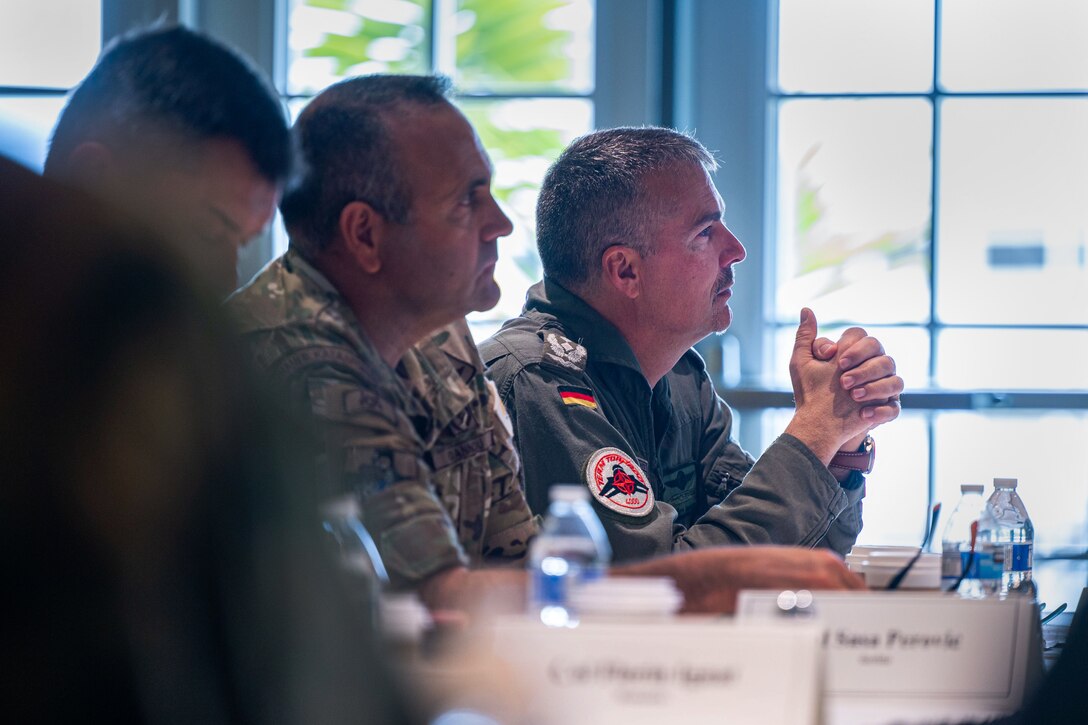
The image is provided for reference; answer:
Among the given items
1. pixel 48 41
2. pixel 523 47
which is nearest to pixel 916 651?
pixel 523 47

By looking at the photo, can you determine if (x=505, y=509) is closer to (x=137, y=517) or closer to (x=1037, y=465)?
(x=137, y=517)

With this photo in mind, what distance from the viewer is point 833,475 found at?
2131 millimetres

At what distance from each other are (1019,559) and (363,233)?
1.13m

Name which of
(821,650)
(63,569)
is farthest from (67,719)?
(821,650)

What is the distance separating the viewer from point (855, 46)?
2.87 m

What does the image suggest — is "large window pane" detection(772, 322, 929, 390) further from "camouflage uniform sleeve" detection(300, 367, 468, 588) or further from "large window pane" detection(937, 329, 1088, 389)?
"camouflage uniform sleeve" detection(300, 367, 468, 588)

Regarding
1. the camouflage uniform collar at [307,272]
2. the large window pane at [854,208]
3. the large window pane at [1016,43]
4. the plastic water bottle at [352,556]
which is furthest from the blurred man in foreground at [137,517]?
the large window pane at [1016,43]

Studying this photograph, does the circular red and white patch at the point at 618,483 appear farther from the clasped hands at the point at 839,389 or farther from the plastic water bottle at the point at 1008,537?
the plastic water bottle at the point at 1008,537

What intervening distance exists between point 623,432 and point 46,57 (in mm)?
1686

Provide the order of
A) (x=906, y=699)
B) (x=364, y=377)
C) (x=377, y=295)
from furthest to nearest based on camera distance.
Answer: (x=377, y=295), (x=364, y=377), (x=906, y=699)

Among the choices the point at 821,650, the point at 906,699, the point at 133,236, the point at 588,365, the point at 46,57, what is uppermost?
the point at 46,57

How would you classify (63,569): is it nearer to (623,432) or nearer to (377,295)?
(377,295)

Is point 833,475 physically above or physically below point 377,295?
Answer: below

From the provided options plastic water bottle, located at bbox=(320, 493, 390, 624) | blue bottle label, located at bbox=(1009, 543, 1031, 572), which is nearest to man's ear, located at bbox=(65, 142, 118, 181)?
plastic water bottle, located at bbox=(320, 493, 390, 624)
